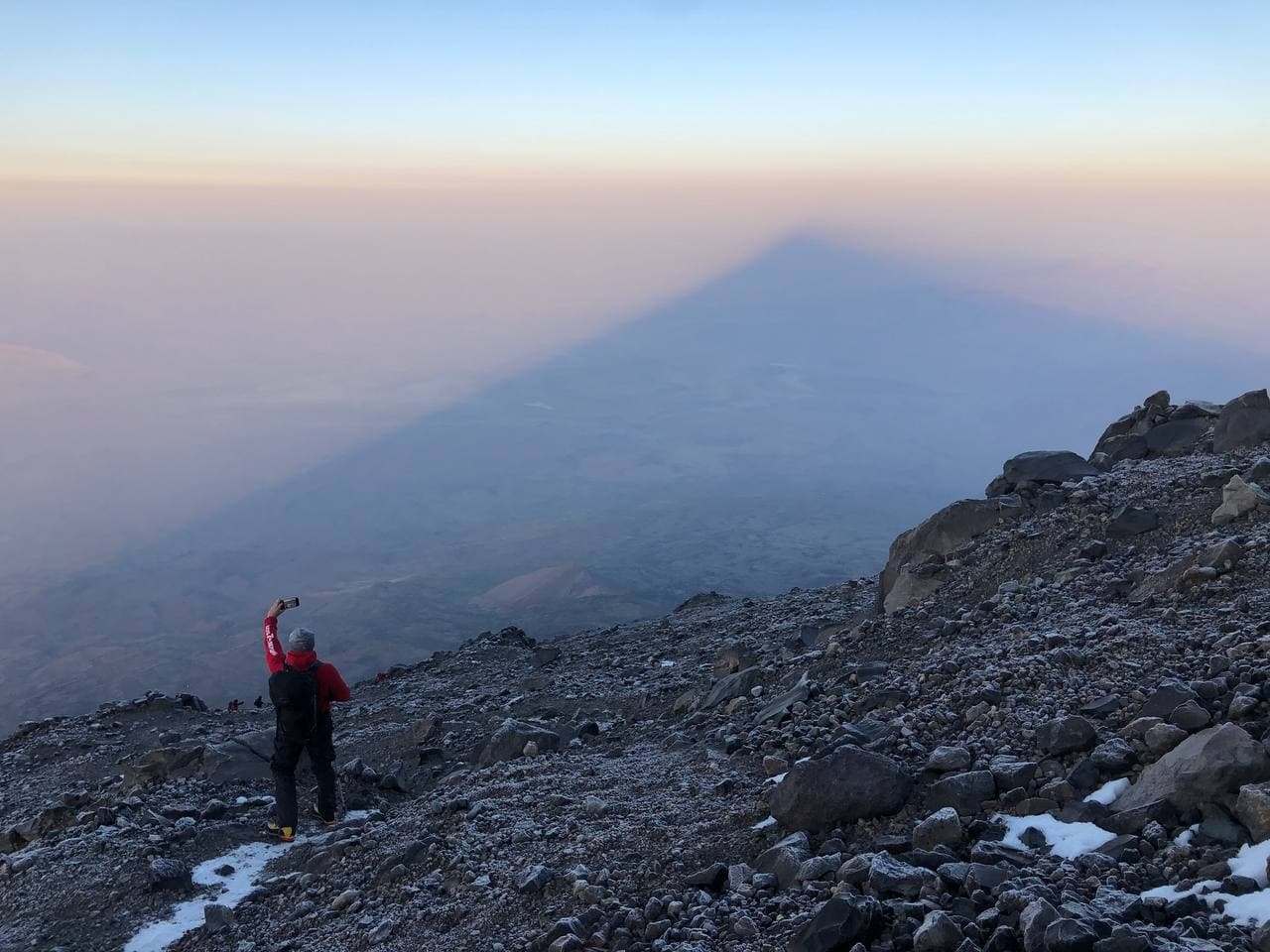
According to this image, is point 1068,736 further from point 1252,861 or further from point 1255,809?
point 1252,861

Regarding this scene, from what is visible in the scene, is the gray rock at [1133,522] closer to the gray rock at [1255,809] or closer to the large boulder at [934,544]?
the large boulder at [934,544]

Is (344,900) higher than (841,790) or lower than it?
lower

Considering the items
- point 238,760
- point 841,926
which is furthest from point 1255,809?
point 238,760

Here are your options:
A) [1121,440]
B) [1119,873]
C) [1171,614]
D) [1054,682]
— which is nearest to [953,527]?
[1121,440]

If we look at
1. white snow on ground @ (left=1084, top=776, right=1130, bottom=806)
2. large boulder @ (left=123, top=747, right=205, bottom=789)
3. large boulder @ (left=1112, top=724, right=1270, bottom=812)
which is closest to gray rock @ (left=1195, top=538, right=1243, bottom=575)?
large boulder @ (left=1112, top=724, right=1270, bottom=812)

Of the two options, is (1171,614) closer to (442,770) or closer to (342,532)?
(442,770)

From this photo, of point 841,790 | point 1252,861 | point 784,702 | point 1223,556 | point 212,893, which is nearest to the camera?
point 1252,861

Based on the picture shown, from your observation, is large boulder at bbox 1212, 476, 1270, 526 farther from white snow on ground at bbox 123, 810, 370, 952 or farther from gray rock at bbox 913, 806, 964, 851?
white snow on ground at bbox 123, 810, 370, 952
